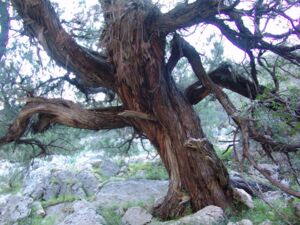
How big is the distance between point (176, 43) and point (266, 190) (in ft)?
11.8

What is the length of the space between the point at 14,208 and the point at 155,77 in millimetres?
7736

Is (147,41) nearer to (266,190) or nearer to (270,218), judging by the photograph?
(270,218)

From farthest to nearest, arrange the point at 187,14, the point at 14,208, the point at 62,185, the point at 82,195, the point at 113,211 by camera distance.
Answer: the point at 62,185 → the point at 82,195 → the point at 14,208 → the point at 113,211 → the point at 187,14

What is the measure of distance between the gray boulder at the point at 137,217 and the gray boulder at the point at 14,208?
459cm

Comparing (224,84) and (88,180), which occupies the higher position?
(224,84)

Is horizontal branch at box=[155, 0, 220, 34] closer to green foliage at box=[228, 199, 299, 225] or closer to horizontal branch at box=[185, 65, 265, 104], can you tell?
horizontal branch at box=[185, 65, 265, 104]

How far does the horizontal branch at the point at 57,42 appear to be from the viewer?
5.04m

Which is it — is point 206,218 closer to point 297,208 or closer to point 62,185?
point 297,208

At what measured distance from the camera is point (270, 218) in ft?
15.3

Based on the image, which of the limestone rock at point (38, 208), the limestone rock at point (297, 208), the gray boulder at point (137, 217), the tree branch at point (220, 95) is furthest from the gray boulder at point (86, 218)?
the limestone rock at point (297, 208)

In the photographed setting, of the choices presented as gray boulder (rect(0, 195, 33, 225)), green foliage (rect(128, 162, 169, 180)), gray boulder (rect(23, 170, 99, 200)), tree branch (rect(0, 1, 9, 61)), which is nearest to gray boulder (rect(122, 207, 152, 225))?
tree branch (rect(0, 1, 9, 61))

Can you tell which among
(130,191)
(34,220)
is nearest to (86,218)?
(130,191)

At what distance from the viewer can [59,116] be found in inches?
216

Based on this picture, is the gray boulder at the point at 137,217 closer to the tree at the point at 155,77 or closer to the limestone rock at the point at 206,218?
the tree at the point at 155,77
